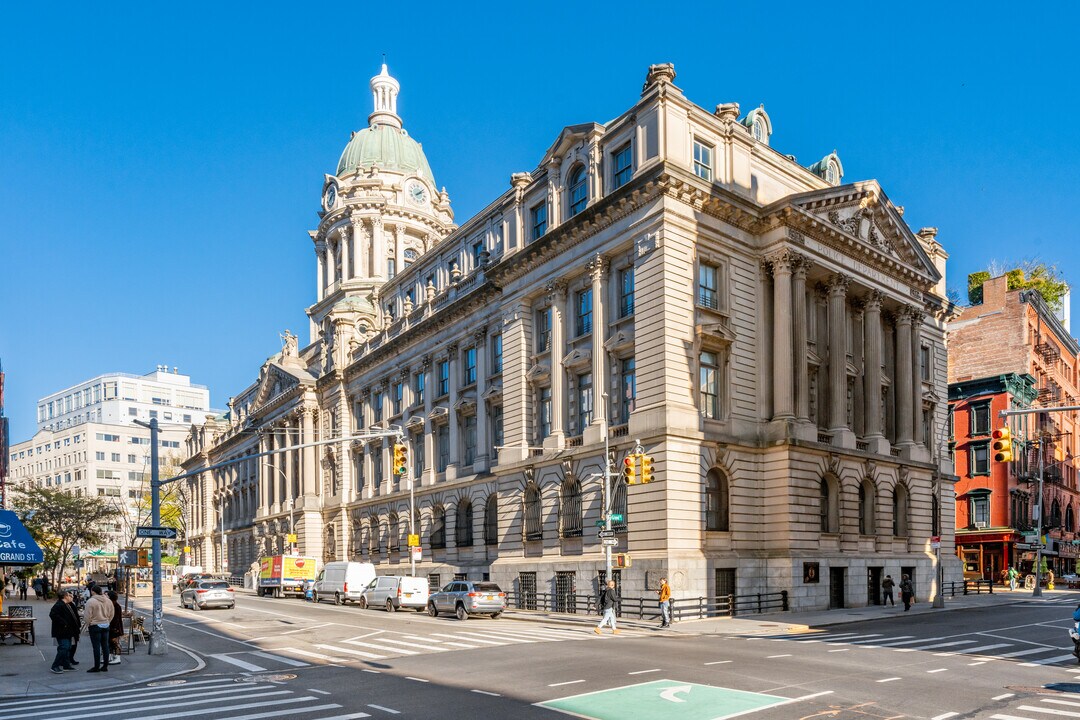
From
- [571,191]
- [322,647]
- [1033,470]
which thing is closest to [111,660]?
[322,647]

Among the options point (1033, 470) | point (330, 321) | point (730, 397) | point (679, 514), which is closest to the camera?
point (679, 514)

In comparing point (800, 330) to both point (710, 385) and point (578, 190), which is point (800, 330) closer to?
point (710, 385)

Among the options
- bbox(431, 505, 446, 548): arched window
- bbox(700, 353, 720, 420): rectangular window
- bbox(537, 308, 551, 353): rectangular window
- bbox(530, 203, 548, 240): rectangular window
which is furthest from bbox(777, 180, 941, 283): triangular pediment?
bbox(431, 505, 446, 548): arched window

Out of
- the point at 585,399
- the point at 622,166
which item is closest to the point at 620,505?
the point at 585,399

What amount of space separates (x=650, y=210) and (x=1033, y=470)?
47345 millimetres

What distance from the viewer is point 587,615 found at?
40.9 m

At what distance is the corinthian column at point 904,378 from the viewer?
165 ft

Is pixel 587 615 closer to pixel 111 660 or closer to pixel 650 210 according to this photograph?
pixel 650 210

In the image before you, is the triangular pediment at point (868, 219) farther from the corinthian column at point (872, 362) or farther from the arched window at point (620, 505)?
the arched window at point (620, 505)

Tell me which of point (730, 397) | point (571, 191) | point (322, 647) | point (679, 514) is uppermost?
point (571, 191)

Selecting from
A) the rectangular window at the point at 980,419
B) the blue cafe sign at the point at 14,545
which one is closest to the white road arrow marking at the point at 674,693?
the blue cafe sign at the point at 14,545

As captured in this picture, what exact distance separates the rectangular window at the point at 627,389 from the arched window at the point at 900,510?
1657 cm

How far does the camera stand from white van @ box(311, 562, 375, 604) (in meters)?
51.6

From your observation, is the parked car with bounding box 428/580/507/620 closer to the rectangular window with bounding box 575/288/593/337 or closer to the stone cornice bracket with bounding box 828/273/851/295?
the rectangular window with bounding box 575/288/593/337
